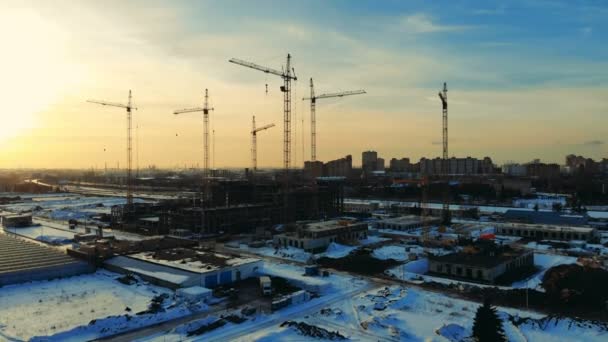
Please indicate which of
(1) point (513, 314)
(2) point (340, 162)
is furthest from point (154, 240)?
(2) point (340, 162)

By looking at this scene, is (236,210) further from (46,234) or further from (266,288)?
(266,288)

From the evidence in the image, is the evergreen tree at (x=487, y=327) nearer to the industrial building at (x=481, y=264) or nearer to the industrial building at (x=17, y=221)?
the industrial building at (x=481, y=264)

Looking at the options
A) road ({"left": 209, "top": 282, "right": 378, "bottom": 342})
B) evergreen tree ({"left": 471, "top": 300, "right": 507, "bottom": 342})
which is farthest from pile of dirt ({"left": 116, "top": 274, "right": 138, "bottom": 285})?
evergreen tree ({"left": 471, "top": 300, "right": 507, "bottom": 342})

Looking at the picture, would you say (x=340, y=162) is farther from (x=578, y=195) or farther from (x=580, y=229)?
(x=580, y=229)

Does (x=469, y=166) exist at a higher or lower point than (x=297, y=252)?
higher

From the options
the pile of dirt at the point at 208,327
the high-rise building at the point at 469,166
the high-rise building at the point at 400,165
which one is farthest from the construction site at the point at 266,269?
the high-rise building at the point at 400,165

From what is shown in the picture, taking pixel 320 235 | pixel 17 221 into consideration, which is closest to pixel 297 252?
pixel 320 235
